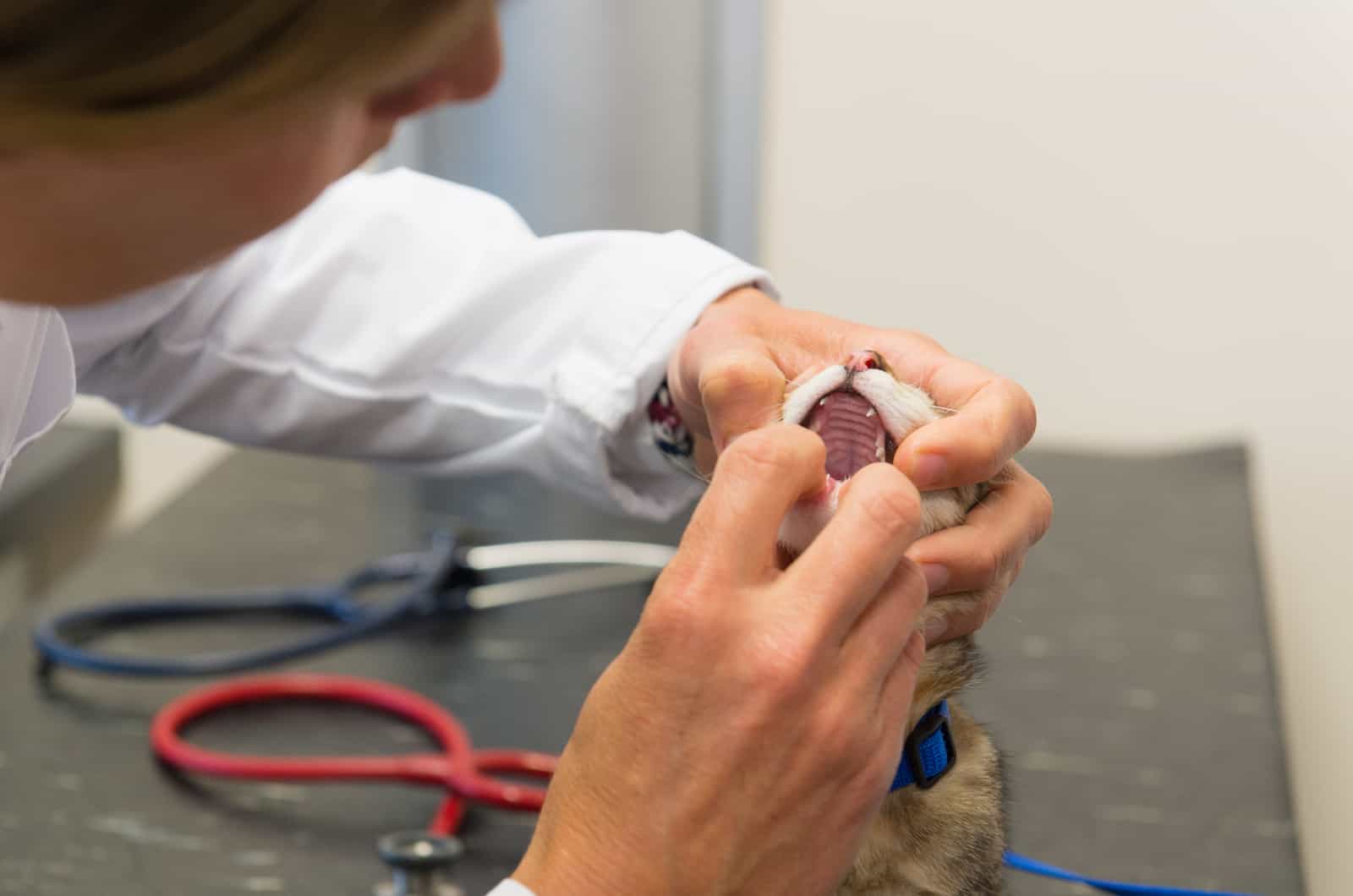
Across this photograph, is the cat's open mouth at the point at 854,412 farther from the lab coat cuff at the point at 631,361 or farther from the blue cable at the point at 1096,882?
the blue cable at the point at 1096,882

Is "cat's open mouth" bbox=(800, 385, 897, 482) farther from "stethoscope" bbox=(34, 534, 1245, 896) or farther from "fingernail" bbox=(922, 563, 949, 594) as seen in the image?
"stethoscope" bbox=(34, 534, 1245, 896)

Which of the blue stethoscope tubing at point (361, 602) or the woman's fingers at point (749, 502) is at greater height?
the woman's fingers at point (749, 502)

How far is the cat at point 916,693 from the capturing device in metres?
0.63

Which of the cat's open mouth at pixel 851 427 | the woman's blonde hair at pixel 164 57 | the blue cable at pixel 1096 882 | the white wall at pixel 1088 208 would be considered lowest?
the blue cable at pixel 1096 882

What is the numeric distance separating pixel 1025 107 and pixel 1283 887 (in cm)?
96

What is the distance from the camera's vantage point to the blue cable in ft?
2.43

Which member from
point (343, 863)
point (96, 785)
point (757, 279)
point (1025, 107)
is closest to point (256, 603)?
point (96, 785)

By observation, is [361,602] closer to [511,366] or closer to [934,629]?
[511,366]

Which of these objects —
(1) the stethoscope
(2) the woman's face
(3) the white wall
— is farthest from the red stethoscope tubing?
(3) the white wall

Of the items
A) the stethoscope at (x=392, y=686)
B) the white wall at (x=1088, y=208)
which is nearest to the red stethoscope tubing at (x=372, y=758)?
the stethoscope at (x=392, y=686)

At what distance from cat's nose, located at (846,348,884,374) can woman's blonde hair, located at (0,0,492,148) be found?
0.96 feet

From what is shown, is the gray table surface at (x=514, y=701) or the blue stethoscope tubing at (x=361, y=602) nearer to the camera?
the gray table surface at (x=514, y=701)

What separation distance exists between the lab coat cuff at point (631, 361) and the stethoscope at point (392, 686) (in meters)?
0.19

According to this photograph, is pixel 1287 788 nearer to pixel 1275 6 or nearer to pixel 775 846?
pixel 775 846
